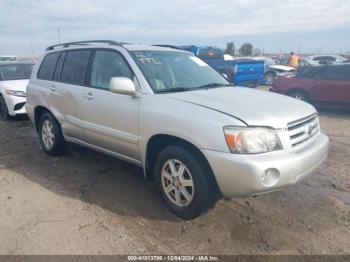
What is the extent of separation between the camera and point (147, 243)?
311cm

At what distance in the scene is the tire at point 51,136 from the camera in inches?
209

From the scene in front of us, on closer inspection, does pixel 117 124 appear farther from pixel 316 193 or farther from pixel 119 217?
pixel 316 193

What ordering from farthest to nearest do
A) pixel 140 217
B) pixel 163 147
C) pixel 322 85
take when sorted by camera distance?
pixel 322 85, pixel 163 147, pixel 140 217

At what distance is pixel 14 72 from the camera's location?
9438 mm

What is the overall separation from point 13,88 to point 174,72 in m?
5.97

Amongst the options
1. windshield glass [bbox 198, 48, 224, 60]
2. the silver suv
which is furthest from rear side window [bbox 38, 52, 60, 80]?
windshield glass [bbox 198, 48, 224, 60]

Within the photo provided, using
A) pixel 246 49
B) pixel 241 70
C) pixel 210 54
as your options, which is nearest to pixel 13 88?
pixel 241 70

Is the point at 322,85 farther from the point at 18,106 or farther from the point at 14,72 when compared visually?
the point at 14,72

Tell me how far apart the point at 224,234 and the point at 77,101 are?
2711 millimetres

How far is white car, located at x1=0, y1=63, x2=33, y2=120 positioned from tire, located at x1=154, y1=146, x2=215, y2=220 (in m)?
6.18

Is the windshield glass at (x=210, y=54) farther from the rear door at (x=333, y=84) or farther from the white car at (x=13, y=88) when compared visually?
the white car at (x=13, y=88)

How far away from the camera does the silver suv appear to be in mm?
3006

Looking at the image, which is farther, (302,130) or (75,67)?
(75,67)

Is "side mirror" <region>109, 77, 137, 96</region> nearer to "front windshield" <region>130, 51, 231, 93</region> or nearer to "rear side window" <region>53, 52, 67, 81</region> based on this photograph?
"front windshield" <region>130, 51, 231, 93</region>
